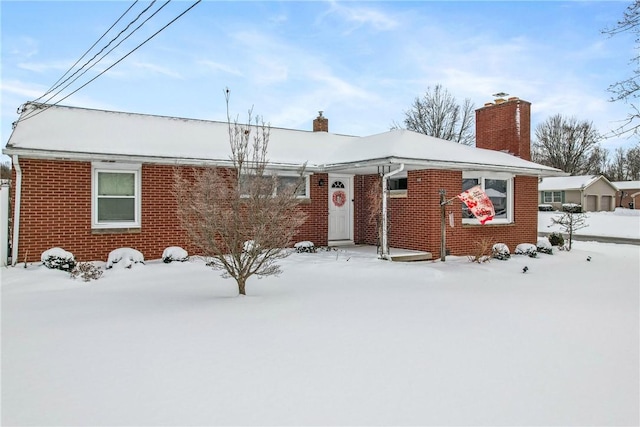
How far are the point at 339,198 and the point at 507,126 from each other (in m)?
7.42

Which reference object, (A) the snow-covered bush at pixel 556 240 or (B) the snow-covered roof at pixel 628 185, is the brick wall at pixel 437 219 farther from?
(B) the snow-covered roof at pixel 628 185

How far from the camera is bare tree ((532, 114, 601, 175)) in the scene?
55406 mm

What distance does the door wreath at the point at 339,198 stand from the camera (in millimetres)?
14570

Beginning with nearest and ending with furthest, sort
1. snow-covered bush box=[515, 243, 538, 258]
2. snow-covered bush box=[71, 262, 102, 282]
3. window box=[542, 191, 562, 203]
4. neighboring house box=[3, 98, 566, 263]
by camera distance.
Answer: snow-covered bush box=[71, 262, 102, 282] → neighboring house box=[3, 98, 566, 263] → snow-covered bush box=[515, 243, 538, 258] → window box=[542, 191, 562, 203]

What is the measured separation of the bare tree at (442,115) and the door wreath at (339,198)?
91.0 ft

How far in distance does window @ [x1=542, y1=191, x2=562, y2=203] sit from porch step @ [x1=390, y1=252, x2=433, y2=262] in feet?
139

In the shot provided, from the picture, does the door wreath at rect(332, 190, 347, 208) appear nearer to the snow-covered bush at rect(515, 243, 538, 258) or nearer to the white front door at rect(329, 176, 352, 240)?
the white front door at rect(329, 176, 352, 240)

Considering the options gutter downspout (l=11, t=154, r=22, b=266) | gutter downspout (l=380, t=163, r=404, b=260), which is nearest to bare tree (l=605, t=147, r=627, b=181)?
gutter downspout (l=380, t=163, r=404, b=260)

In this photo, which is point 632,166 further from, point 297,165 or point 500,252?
point 297,165

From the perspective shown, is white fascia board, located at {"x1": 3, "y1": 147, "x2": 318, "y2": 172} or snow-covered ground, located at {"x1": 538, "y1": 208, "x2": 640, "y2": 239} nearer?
white fascia board, located at {"x1": 3, "y1": 147, "x2": 318, "y2": 172}

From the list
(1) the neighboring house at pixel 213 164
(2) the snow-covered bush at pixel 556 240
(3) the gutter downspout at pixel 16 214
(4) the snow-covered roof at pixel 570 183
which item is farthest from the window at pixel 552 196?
(3) the gutter downspout at pixel 16 214

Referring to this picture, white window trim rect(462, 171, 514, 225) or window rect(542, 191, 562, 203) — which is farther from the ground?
window rect(542, 191, 562, 203)

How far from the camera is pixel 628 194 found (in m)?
56.2

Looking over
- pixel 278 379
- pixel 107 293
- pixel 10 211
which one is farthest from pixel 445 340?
pixel 10 211
